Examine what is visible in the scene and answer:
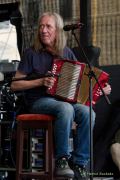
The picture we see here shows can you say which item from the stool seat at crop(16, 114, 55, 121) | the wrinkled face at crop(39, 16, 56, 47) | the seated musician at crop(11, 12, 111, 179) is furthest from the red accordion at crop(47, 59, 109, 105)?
the wrinkled face at crop(39, 16, 56, 47)

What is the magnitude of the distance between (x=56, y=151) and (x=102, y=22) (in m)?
1.65

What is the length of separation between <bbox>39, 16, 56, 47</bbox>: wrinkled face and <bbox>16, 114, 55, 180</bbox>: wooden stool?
661 mm

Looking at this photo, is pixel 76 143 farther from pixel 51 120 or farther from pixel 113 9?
pixel 113 9

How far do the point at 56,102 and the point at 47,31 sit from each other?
645 mm

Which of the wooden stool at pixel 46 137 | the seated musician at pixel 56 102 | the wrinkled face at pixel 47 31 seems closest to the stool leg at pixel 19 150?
the wooden stool at pixel 46 137

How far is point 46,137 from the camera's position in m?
3.88

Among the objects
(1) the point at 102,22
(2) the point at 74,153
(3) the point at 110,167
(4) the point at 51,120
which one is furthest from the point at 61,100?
(1) the point at 102,22

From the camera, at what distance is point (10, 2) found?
498 cm

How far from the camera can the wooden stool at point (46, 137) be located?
3736 millimetres

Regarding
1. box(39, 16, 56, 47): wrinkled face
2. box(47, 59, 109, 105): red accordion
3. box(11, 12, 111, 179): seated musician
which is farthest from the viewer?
box(39, 16, 56, 47): wrinkled face

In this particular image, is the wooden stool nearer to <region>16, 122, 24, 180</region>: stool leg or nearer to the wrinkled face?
<region>16, 122, 24, 180</region>: stool leg

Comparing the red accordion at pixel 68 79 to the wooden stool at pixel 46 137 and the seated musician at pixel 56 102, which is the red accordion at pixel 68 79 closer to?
the seated musician at pixel 56 102

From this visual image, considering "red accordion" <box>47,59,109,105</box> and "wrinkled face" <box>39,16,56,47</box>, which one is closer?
"red accordion" <box>47,59,109,105</box>

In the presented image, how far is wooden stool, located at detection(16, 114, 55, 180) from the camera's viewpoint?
147 inches
